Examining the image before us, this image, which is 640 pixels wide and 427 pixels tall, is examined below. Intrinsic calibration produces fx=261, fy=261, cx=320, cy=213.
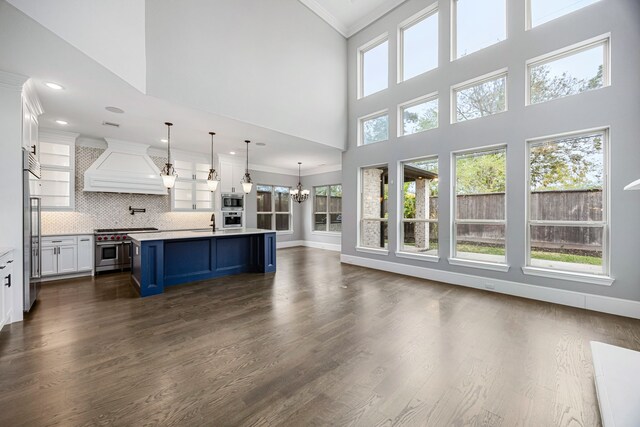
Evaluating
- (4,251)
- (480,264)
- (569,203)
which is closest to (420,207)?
(480,264)

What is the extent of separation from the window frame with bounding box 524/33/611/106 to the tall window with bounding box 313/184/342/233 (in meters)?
5.91

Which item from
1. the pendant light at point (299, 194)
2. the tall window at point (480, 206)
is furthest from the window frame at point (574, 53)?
the pendant light at point (299, 194)

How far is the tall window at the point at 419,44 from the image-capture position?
207 inches

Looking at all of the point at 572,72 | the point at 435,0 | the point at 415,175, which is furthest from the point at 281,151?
the point at 572,72

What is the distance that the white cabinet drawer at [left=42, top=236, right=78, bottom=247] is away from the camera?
193 inches

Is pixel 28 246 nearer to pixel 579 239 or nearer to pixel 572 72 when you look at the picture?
pixel 579 239

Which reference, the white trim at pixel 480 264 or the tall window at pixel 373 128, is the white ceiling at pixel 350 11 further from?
the white trim at pixel 480 264

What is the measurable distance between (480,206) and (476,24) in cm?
328

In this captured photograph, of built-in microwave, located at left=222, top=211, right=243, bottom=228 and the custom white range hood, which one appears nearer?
the custom white range hood

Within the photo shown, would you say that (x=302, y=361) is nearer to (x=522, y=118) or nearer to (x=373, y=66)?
(x=522, y=118)

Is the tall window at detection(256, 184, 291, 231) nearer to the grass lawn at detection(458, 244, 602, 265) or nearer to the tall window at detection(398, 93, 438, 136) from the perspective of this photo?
the tall window at detection(398, 93, 438, 136)

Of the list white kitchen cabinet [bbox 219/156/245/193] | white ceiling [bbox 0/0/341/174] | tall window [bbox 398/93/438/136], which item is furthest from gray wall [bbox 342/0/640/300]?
white kitchen cabinet [bbox 219/156/245/193]

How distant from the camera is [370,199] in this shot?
6605mm

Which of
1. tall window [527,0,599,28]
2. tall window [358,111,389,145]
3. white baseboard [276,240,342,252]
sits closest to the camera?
tall window [527,0,599,28]
